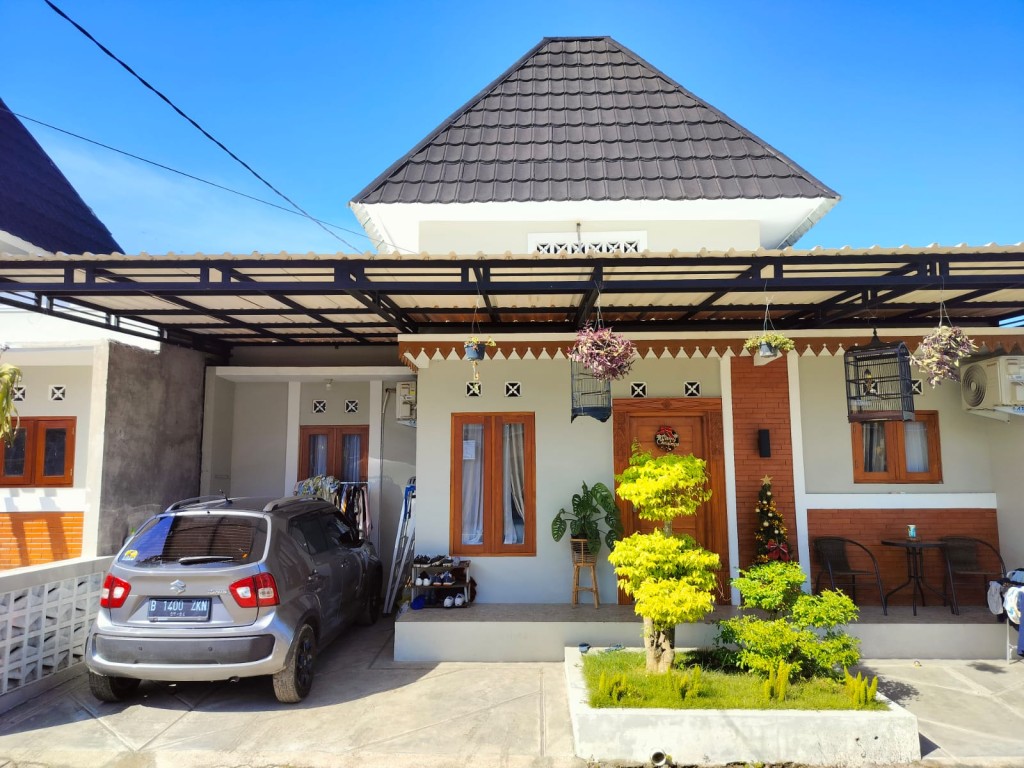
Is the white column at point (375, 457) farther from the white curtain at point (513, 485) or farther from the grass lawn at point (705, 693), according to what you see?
the grass lawn at point (705, 693)

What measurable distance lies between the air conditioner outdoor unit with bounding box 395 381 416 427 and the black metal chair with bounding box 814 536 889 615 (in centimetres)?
591

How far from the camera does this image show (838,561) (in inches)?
289

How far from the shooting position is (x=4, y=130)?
38.2 ft

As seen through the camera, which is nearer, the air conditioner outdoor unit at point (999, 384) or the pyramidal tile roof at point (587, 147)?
the air conditioner outdoor unit at point (999, 384)

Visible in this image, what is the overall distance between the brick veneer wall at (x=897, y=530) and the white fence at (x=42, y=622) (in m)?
8.37

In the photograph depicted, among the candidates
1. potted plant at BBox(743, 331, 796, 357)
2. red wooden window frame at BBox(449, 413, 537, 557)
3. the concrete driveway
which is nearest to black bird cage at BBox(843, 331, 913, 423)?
potted plant at BBox(743, 331, 796, 357)

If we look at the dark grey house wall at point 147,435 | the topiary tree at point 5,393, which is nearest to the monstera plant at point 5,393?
the topiary tree at point 5,393

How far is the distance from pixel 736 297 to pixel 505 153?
4217 mm

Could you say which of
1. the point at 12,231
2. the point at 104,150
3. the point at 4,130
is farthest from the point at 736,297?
the point at 4,130

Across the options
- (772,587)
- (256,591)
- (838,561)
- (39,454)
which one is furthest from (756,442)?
(39,454)

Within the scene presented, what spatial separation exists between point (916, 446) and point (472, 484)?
5785mm

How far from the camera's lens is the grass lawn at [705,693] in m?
4.65

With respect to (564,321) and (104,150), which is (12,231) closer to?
(104,150)

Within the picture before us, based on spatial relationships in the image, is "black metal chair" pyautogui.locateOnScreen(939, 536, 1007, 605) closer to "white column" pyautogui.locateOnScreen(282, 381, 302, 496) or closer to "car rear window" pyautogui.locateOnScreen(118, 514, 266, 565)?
"car rear window" pyautogui.locateOnScreen(118, 514, 266, 565)
